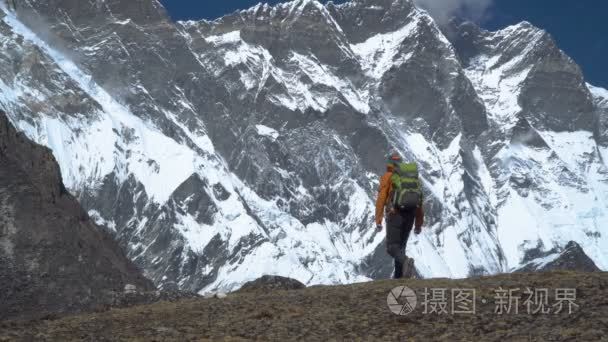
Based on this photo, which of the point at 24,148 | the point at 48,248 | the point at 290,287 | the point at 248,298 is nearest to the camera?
the point at 248,298

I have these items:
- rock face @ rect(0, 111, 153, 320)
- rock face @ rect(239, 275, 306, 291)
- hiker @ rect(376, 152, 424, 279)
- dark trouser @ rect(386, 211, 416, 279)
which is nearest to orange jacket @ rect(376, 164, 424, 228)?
hiker @ rect(376, 152, 424, 279)

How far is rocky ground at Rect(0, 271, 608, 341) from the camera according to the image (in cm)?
2117

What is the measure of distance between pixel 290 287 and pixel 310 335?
26.1 feet

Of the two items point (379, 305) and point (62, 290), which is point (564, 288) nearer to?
point (379, 305)

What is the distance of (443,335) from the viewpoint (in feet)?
69.2

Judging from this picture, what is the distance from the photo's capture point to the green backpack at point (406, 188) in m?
25.6

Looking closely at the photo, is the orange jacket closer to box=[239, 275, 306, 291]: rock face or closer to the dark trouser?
the dark trouser

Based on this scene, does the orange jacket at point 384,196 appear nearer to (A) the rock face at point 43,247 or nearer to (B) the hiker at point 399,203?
(B) the hiker at point 399,203

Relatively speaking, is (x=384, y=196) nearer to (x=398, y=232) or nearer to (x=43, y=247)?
(x=398, y=232)

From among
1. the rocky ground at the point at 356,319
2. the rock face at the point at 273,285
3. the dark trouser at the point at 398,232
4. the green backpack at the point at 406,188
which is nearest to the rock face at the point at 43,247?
the rocky ground at the point at 356,319

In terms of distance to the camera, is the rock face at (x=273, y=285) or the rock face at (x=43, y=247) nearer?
the rock face at (x=273, y=285)

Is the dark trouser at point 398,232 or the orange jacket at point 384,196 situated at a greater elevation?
the orange jacket at point 384,196

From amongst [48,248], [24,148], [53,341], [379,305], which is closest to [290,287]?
[379,305]

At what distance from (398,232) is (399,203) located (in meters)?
0.73
